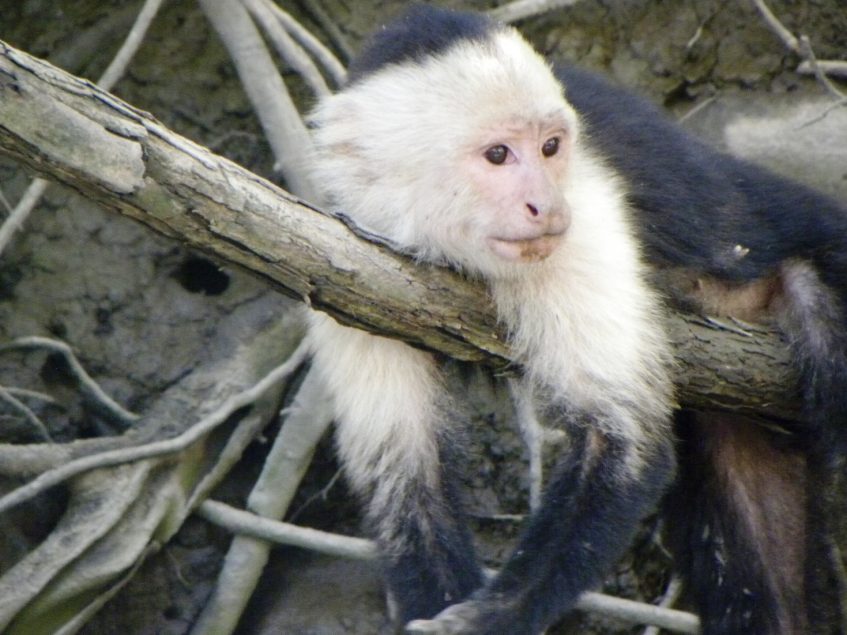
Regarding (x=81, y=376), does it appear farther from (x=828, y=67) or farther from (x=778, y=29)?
(x=828, y=67)

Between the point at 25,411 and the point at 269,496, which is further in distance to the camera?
the point at 269,496

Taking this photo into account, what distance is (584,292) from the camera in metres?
2.81

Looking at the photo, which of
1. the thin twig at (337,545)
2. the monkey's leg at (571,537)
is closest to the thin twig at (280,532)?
the thin twig at (337,545)

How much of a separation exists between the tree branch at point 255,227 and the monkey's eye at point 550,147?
37cm

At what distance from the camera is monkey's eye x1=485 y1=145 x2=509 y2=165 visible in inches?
109

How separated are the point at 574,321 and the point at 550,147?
426 mm

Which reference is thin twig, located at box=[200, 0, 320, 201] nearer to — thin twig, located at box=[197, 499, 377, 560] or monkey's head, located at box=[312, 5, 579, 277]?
monkey's head, located at box=[312, 5, 579, 277]

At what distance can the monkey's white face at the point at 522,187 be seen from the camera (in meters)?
2.62

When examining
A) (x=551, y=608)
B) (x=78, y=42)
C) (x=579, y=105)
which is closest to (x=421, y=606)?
(x=551, y=608)

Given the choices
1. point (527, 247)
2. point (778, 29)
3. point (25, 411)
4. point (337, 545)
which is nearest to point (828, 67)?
point (778, 29)

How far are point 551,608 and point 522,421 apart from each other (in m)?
1.31

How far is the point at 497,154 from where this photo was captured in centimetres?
277

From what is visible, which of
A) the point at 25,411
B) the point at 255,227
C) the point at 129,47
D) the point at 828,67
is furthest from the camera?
the point at 828,67

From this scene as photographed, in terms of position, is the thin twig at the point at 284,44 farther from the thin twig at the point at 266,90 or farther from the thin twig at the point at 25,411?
the thin twig at the point at 25,411
